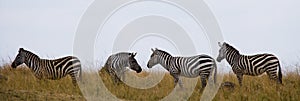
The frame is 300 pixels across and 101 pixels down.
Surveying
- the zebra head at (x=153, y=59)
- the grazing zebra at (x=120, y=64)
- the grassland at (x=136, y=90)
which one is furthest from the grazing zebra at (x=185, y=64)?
the grazing zebra at (x=120, y=64)

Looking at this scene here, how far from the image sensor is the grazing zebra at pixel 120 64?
49.0 ft

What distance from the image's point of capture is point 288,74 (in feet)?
50.3

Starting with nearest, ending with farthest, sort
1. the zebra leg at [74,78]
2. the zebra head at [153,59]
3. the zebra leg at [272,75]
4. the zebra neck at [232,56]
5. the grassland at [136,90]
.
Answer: the grassland at [136,90] → the zebra leg at [272,75] → the zebra leg at [74,78] → the zebra neck at [232,56] → the zebra head at [153,59]

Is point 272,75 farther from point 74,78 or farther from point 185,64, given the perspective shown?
point 74,78

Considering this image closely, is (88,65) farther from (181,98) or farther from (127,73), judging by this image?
(181,98)

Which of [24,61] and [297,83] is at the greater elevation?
[24,61]

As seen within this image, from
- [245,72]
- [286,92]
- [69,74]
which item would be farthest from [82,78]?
[286,92]

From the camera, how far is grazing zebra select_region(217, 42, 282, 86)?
14.1 metres

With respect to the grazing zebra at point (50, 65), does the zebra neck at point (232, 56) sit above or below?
below

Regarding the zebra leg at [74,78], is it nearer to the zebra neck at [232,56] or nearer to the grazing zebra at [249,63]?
the grazing zebra at [249,63]

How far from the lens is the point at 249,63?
48.0ft

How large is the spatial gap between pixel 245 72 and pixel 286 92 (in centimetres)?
137

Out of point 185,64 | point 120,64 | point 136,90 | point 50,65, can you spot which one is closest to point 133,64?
point 120,64

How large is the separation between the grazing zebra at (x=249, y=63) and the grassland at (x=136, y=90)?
0.30m
